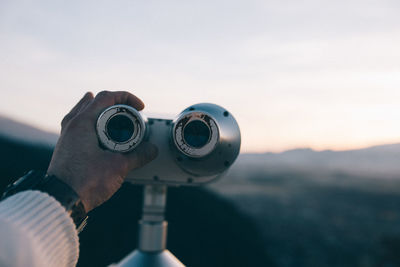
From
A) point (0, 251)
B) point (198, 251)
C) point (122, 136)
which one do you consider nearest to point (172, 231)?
point (198, 251)

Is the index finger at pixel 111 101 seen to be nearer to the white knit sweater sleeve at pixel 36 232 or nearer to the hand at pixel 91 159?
the hand at pixel 91 159

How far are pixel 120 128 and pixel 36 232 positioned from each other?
0.96ft

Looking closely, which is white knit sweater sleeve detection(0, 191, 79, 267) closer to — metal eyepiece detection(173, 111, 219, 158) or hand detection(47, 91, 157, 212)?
hand detection(47, 91, 157, 212)

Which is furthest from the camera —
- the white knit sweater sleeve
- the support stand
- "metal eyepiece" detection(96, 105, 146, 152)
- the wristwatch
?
the support stand

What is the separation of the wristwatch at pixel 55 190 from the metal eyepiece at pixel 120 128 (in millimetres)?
130

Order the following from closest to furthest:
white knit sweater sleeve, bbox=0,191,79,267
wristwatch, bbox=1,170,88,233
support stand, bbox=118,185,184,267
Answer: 1. white knit sweater sleeve, bbox=0,191,79,267
2. wristwatch, bbox=1,170,88,233
3. support stand, bbox=118,185,184,267

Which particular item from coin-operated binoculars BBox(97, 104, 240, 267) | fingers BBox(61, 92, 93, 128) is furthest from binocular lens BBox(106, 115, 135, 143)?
fingers BBox(61, 92, 93, 128)

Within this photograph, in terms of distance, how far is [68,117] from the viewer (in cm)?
82

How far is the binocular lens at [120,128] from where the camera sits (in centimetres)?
74

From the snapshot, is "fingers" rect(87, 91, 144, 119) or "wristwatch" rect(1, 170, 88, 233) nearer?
"wristwatch" rect(1, 170, 88, 233)

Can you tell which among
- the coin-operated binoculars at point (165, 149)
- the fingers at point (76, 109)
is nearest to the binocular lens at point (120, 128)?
the coin-operated binoculars at point (165, 149)

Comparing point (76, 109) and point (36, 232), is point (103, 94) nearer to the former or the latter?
point (76, 109)

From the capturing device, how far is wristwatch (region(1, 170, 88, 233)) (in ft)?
1.97

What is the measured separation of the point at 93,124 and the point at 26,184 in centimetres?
17
